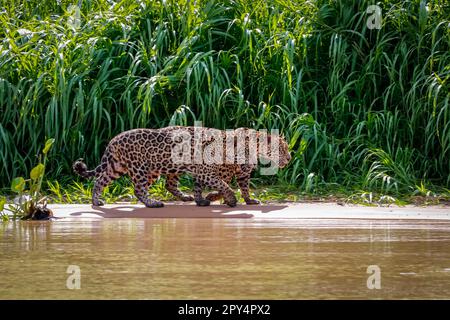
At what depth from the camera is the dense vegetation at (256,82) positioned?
11.7m

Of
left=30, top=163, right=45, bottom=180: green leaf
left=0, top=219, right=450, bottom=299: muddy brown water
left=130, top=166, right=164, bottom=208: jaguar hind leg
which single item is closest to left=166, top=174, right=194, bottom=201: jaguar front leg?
left=130, top=166, right=164, bottom=208: jaguar hind leg

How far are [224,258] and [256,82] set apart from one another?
599 cm

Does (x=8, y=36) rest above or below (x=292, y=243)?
above

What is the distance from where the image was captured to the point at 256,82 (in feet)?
41.1

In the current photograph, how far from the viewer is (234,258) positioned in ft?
22.3

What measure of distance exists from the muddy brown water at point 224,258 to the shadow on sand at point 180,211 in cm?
29

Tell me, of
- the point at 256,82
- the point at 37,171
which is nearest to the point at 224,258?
the point at 37,171

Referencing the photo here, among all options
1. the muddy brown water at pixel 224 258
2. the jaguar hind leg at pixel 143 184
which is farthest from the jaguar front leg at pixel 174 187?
the muddy brown water at pixel 224 258

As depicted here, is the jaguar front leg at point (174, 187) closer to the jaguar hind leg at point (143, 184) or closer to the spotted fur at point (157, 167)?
the spotted fur at point (157, 167)

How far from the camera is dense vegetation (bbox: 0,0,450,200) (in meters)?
11.7

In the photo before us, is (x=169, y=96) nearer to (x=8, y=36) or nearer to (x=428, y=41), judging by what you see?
(x=8, y=36)

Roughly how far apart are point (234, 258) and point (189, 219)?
265 centimetres

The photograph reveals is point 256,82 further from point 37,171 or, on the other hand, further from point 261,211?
point 37,171
